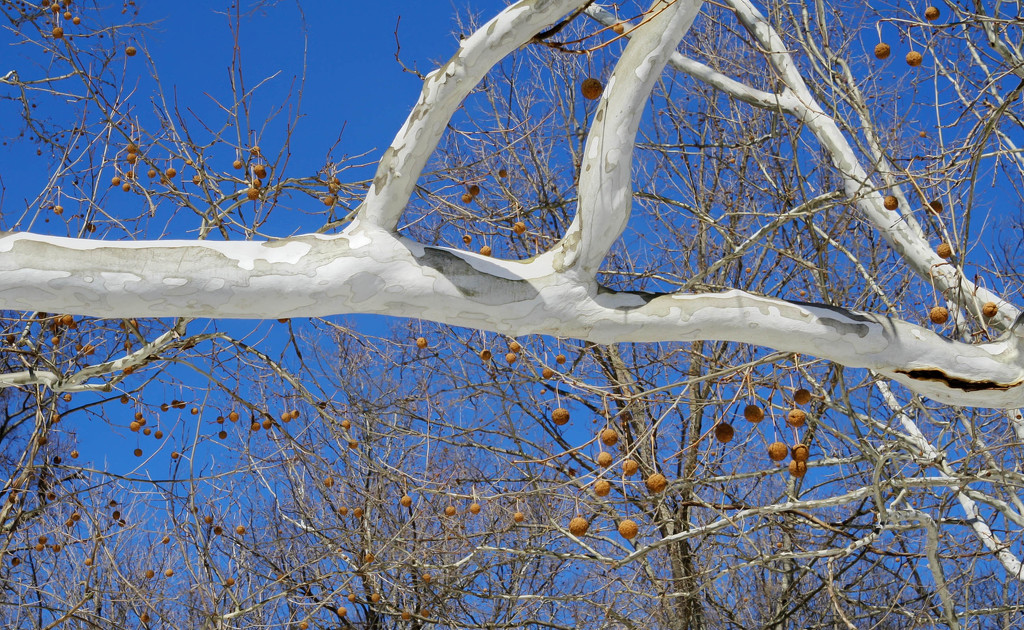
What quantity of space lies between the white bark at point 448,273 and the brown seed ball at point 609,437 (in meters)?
0.47

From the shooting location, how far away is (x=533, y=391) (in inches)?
304

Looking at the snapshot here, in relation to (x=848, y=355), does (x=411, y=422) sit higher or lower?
higher

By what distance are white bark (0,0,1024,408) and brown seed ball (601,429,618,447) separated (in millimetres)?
469

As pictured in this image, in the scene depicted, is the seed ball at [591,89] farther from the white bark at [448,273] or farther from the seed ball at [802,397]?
the seed ball at [802,397]

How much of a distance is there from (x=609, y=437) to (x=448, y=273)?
0.95 meters

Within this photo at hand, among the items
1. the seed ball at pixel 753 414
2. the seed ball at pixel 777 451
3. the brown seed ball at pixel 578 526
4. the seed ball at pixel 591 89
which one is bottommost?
the brown seed ball at pixel 578 526

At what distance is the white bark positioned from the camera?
91.8 inches

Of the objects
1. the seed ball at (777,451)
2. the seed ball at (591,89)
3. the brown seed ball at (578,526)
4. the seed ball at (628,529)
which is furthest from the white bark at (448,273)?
the seed ball at (628,529)

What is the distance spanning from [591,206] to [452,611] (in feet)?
19.5

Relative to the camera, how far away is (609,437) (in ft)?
10.1

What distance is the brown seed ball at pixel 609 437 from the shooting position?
3021 mm

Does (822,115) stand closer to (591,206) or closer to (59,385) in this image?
(591,206)

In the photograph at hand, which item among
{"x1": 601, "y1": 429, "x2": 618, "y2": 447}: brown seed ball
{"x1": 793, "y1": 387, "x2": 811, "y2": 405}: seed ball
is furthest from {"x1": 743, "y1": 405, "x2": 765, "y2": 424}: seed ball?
{"x1": 601, "y1": 429, "x2": 618, "y2": 447}: brown seed ball

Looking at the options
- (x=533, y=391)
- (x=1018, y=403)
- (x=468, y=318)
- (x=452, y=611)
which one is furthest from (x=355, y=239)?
(x=452, y=611)
